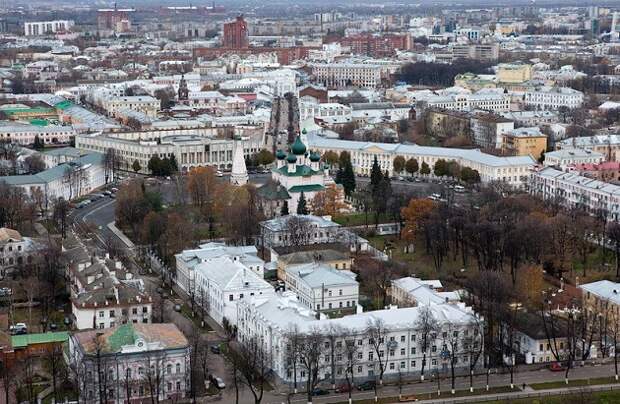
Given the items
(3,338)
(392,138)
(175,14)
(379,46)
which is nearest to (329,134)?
(392,138)

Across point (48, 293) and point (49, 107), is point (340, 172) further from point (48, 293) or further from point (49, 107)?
point (49, 107)

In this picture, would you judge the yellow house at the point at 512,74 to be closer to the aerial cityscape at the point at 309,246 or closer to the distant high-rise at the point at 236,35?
the aerial cityscape at the point at 309,246

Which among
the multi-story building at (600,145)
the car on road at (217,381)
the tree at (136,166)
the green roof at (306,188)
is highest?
the multi-story building at (600,145)

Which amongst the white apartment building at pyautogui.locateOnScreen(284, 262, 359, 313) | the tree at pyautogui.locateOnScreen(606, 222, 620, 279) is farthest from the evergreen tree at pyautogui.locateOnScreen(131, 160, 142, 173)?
the tree at pyautogui.locateOnScreen(606, 222, 620, 279)

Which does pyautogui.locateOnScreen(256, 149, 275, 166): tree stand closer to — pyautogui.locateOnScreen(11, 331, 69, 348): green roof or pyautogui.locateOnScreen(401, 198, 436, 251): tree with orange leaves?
pyautogui.locateOnScreen(401, 198, 436, 251): tree with orange leaves

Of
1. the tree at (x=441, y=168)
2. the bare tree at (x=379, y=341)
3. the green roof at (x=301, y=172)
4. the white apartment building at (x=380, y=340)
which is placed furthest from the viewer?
the tree at (x=441, y=168)

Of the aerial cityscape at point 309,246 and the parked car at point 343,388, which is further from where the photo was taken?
the aerial cityscape at point 309,246

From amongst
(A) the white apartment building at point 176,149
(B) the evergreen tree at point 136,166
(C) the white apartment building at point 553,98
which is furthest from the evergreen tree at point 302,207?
(C) the white apartment building at point 553,98
